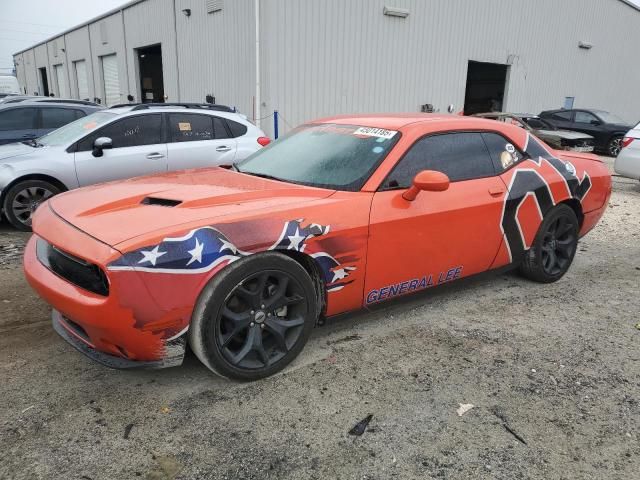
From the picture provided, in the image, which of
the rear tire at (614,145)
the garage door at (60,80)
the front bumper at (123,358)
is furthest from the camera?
the garage door at (60,80)

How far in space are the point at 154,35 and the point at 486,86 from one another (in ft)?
38.3

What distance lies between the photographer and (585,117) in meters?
16.5

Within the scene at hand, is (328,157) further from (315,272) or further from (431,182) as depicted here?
(315,272)

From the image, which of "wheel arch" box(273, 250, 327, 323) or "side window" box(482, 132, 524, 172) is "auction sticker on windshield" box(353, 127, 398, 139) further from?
"wheel arch" box(273, 250, 327, 323)

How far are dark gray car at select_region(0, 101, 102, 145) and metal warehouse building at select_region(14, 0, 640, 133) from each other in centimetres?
429

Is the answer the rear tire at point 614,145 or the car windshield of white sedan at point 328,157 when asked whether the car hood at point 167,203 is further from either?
the rear tire at point 614,145

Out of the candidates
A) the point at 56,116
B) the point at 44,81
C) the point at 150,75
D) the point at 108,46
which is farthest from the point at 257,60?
the point at 44,81

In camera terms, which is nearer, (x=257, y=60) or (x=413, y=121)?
(x=413, y=121)

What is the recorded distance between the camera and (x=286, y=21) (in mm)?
11414

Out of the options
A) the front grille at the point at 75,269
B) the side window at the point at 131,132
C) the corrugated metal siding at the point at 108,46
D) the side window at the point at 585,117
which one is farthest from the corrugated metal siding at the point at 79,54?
the front grille at the point at 75,269

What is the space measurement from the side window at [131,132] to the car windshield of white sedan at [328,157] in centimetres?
319

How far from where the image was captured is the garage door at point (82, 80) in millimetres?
24328

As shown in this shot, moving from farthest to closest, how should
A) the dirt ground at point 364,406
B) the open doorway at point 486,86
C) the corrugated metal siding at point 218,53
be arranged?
the open doorway at point 486,86 < the corrugated metal siding at point 218,53 < the dirt ground at point 364,406

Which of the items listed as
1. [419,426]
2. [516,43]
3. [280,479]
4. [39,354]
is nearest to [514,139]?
[419,426]
